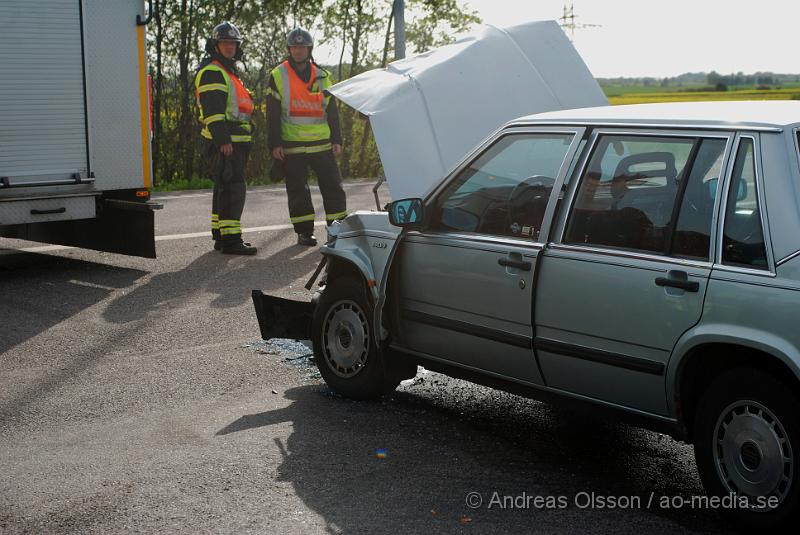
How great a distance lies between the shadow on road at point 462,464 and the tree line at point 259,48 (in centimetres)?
1324

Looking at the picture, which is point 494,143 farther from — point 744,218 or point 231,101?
point 231,101

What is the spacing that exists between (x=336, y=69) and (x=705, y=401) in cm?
1860

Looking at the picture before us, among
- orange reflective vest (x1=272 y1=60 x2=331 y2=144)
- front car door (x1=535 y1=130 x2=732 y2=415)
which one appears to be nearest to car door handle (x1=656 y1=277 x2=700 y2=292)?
front car door (x1=535 y1=130 x2=732 y2=415)

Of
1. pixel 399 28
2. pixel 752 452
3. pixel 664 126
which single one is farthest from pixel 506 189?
pixel 399 28

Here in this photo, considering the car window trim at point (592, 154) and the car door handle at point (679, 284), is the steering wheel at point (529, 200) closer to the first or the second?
the car window trim at point (592, 154)

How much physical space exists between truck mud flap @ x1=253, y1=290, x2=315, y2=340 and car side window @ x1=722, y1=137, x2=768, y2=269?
2.92 metres

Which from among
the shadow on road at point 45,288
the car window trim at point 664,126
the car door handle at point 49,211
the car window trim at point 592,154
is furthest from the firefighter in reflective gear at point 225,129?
the car window trim at point 592,154

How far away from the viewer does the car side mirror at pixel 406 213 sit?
18.2ft

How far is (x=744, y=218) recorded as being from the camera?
13.9 ft

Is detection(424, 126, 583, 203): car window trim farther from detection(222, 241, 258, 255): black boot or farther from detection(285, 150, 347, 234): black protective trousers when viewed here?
detection(285, 150, 347, 234): black protective trousers

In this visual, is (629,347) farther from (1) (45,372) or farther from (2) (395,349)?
(1) (45,372)

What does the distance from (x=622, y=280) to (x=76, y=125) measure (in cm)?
696

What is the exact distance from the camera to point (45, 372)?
6812 mm

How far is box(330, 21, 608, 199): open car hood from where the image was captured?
832 cm
